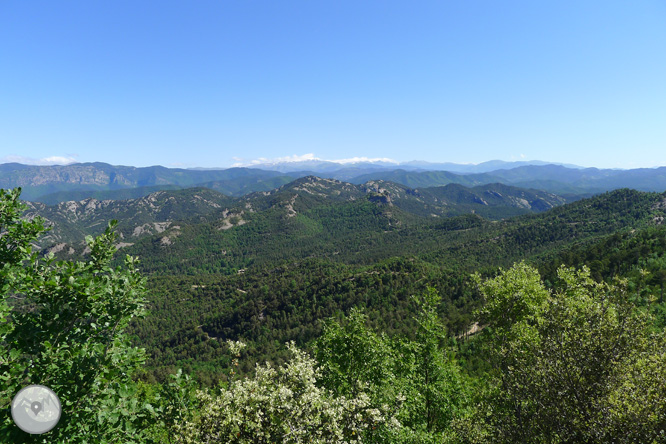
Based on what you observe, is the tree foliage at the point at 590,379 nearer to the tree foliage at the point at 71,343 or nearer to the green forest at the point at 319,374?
the green forest at the point at 319,374

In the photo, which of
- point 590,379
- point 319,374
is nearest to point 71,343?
point 319,374

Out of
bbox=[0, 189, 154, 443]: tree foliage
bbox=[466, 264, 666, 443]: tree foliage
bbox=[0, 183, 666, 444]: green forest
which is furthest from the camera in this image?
bbox=[466, 264, 666, 443]: tree foliage

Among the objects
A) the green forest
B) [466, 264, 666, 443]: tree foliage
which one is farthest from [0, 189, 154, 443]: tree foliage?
[466, 264, 666, 443]: tree foliage

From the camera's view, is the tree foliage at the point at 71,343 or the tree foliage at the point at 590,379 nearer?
the tree foliage at the point at 71,343

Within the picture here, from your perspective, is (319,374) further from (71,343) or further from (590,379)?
(590,379)

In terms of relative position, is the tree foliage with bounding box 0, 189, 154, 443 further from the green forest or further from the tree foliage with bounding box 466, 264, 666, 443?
the tree foliage with bounding box 466, 264, 666, 443

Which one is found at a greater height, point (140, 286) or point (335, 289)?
point (140, 286)

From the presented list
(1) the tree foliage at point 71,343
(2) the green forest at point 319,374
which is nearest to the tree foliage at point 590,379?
(2) the green forest at point 319,374

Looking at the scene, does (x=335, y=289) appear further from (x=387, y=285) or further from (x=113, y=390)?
(x=113, y=390)

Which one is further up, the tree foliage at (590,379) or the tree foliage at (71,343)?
the tree foliage at (71,343)

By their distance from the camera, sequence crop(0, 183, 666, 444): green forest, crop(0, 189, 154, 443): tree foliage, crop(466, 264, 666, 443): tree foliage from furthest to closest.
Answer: crop(466, 264, 666, 443): tree foliage, crop(0, 183, 666, 444): green forest, crop(0, 189, 154, 443): tree foliage

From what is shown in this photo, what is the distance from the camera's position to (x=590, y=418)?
1162 cm

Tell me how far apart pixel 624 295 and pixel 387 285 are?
166206 mm

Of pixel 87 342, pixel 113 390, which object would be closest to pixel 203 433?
pixel 113 390
